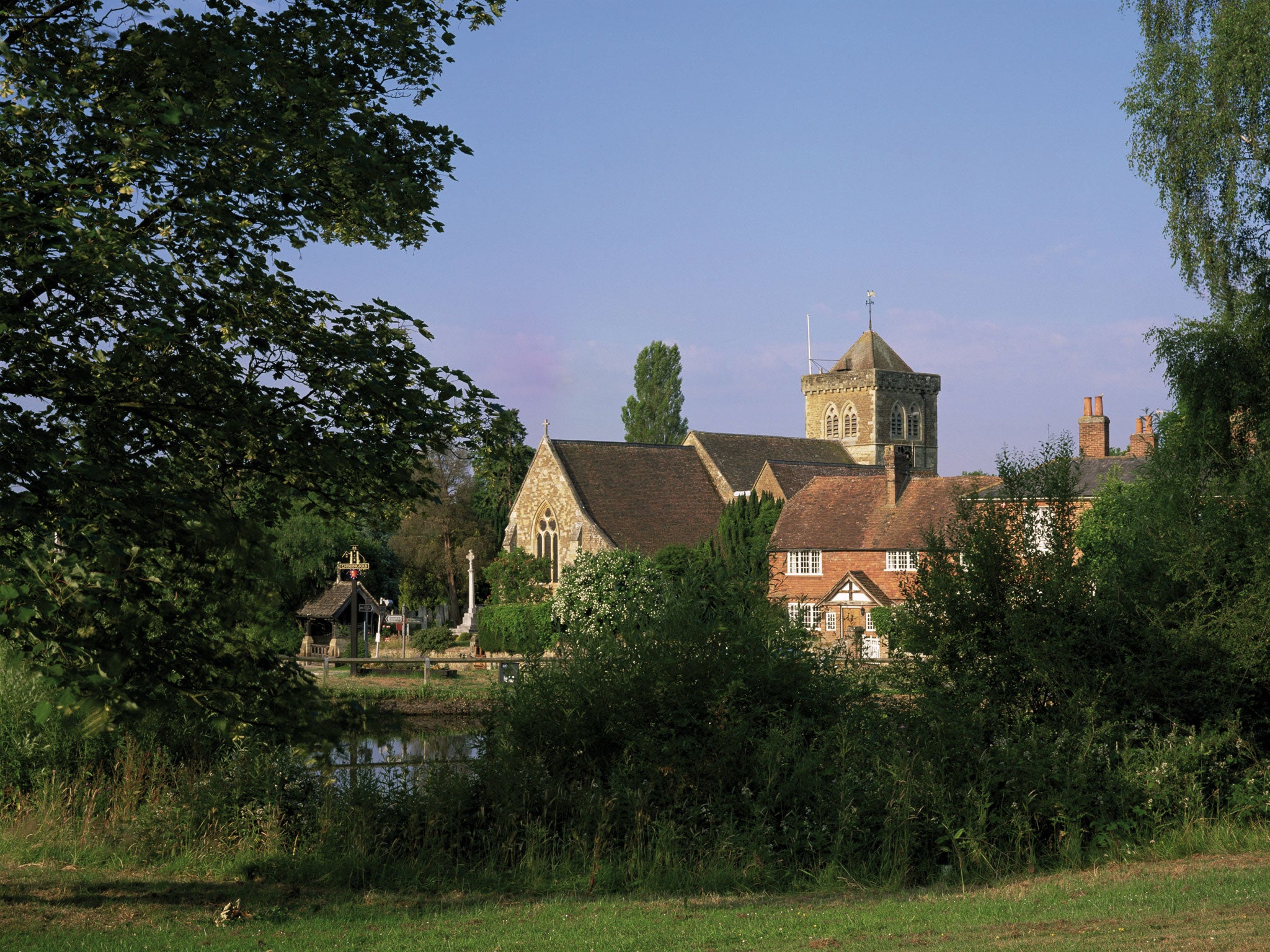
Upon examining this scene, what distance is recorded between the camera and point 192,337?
794cm

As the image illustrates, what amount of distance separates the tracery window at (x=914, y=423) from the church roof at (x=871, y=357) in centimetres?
270

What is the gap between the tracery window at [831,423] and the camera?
3041 inches

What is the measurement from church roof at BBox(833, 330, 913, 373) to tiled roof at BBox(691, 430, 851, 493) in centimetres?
1110

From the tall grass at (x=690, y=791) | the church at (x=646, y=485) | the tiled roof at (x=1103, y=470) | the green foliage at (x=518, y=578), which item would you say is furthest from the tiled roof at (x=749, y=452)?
the tall grass at (x=690, y=791)

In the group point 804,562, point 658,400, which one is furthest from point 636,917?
point 658,400

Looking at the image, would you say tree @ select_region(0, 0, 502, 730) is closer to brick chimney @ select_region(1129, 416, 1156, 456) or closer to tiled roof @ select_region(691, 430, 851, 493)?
brick chimney @ select_region(1129, 416, 1156, 456)

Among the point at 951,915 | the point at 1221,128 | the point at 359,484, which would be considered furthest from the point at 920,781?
the point at 1221,128

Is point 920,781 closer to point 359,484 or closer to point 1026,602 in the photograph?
point 1026,602

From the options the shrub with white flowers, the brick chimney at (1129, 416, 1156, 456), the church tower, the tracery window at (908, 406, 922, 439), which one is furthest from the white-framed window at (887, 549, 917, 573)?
the tracery window at (908, 406, 922, 439)

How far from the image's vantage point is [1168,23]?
1889 cm

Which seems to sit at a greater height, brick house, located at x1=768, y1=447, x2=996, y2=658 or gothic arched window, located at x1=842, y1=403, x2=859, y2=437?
gothic arched window, located at x1=842, y1=403, x2=859, y2=437

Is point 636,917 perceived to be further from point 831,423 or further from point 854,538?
point 831,423

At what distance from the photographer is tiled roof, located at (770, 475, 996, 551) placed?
4306cm

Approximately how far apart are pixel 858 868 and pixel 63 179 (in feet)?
27.8
